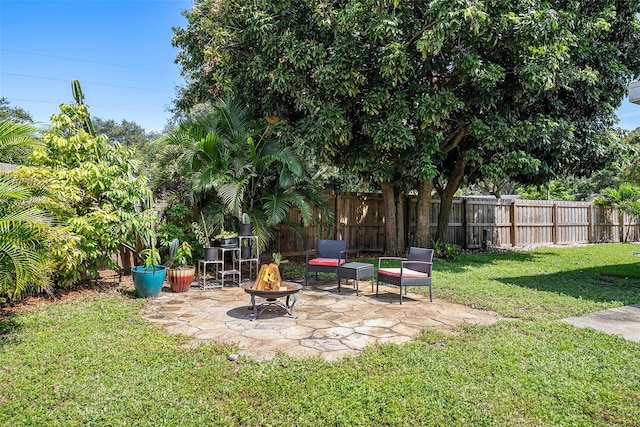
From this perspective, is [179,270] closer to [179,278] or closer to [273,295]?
[179,278]

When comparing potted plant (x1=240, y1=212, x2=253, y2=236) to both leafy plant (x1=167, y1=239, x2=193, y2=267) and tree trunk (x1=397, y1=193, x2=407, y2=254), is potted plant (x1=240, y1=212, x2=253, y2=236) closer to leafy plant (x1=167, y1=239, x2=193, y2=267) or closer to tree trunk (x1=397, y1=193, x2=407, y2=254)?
leafy plant (x1=167, y1=239, x2=193, y2=267)

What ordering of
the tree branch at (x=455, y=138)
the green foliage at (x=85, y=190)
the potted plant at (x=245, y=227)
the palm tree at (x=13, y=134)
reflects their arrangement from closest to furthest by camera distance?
the palm tree at (x=13, y=134) → the green foliage at (x=85, y=190) → the potted plant at (x=245, y=227) → the tree branch at (x=455, y=138)

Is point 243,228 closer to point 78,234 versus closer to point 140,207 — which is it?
point 140,207

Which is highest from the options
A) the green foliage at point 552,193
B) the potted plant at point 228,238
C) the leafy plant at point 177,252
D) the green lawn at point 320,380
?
the green foliage at point 552,193

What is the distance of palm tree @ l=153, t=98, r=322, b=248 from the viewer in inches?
308

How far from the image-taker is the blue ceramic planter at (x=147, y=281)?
6.12 meters

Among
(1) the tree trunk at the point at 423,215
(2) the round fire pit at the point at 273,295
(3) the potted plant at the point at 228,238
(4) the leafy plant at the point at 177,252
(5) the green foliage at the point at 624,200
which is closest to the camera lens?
(2) the round fire pit at the point at 273,295

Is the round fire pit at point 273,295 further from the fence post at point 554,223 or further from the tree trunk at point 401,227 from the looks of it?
the fence post at point 554,223

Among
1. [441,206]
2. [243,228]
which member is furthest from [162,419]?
[441,206]

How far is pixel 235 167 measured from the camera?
26.4ft

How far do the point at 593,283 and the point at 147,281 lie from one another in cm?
792

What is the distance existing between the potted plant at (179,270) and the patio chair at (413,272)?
Answer: 3181mm

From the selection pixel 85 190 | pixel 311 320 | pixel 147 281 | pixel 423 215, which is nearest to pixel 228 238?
pixel 147 281

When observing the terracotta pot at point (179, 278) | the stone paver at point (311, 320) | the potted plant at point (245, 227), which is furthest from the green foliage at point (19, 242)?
the potted plant at point (245, 227)
